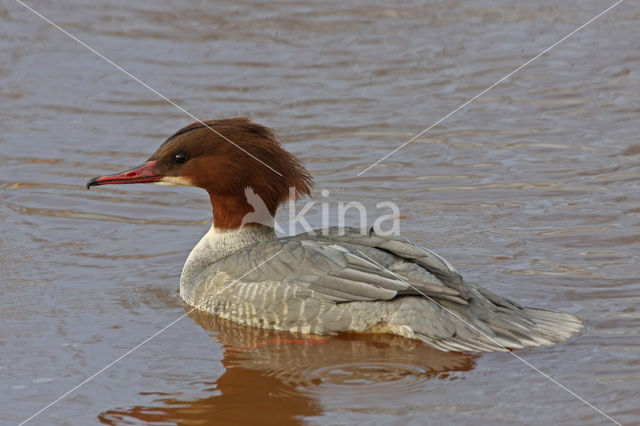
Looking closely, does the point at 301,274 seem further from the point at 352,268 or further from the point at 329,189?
the point at 329,189

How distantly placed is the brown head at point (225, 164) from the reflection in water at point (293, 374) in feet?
3.61

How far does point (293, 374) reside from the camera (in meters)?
6.33

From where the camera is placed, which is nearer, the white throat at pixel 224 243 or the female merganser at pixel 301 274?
the female merganser at pixel 301 274

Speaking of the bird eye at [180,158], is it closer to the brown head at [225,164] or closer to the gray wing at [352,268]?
the brown head at [225,164]

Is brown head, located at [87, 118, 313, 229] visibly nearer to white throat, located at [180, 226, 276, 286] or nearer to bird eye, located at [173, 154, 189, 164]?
bird eye, located at [173, 154, 189, 164]

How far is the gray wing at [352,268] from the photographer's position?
6500mm

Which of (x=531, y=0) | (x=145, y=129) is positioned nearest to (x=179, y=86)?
(x=145, y=129)

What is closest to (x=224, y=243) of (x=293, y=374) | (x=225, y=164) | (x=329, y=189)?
(x=225, y=164)

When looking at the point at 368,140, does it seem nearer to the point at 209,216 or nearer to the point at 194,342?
the point at 209,216

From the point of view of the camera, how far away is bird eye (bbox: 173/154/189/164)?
7410mm

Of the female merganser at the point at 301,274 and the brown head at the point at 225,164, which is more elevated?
the brown head at the point at 225,164

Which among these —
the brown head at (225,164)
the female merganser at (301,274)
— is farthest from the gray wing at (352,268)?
the brown head at (225,164)

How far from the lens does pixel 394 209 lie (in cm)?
895

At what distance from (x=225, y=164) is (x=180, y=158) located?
0.34 m
